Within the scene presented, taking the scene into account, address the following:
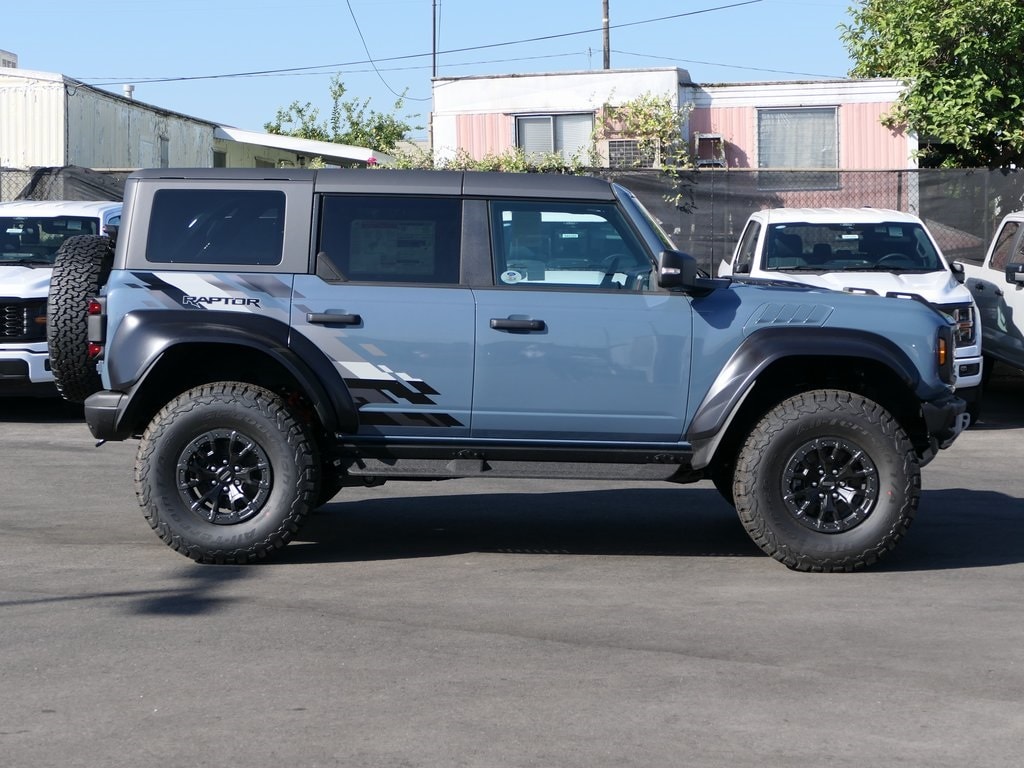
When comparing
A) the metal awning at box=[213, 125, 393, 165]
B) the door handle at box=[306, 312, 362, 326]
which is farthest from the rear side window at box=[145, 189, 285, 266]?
the metal awning at box=[213, 125, 393, 165]

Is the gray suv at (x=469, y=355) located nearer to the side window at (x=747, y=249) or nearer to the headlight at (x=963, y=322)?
the headlight at (x=963, y=322)

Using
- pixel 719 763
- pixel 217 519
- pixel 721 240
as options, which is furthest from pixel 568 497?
pixel 721 240

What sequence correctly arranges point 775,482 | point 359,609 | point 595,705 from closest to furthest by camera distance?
1. point 595,705
2. point 359,609
3. point 775,482

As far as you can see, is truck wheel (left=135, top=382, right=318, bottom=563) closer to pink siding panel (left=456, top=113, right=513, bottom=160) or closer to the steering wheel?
the steering wheel

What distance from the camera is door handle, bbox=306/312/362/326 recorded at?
22.9 ft

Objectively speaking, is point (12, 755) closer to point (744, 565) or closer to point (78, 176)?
point (744, 565)

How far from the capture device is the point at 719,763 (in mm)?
4383

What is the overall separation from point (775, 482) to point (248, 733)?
3326 millimetres

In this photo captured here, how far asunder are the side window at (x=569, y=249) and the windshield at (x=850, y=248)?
6.17m

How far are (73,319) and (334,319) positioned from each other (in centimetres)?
140

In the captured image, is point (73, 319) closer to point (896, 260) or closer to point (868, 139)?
point (896, 260)

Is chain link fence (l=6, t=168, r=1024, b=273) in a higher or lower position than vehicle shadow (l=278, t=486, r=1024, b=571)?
higher

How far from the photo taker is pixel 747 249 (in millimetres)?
13773

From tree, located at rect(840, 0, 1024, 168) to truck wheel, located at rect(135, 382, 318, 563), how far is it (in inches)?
707
